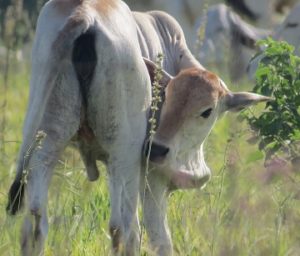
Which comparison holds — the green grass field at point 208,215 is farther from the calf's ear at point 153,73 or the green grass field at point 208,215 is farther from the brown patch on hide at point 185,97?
the calf's ear at point 153,73

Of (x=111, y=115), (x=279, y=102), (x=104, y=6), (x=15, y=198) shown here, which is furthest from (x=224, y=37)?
(x=15, y=198)

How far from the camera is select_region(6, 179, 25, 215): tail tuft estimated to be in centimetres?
573

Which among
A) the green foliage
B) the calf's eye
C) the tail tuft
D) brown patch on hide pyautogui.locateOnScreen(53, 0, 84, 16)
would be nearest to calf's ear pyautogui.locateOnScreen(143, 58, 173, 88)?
the calf's eye

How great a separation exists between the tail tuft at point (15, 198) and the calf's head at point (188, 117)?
656mm

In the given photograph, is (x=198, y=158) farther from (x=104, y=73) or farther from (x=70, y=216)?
(x=104, y=73)

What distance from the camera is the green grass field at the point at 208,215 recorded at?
5.23 metres

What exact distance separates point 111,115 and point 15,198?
0.54 metres

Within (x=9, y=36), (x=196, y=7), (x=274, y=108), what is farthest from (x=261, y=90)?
(x=196, y=7)

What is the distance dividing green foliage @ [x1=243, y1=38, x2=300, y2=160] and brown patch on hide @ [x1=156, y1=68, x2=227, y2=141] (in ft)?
1.71

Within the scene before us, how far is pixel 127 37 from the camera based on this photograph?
5.84m

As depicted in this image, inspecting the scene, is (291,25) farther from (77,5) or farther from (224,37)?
(77,5)

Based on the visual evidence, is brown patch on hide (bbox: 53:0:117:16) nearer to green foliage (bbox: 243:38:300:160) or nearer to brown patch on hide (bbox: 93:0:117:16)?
brown patch on hide (bbox: 93:0:117:16)

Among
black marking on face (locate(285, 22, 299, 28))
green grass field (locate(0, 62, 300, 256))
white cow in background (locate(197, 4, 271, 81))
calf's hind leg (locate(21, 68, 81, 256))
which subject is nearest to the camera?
green grass field (locate(0, 62, 300, 256))

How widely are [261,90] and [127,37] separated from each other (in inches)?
54.2
